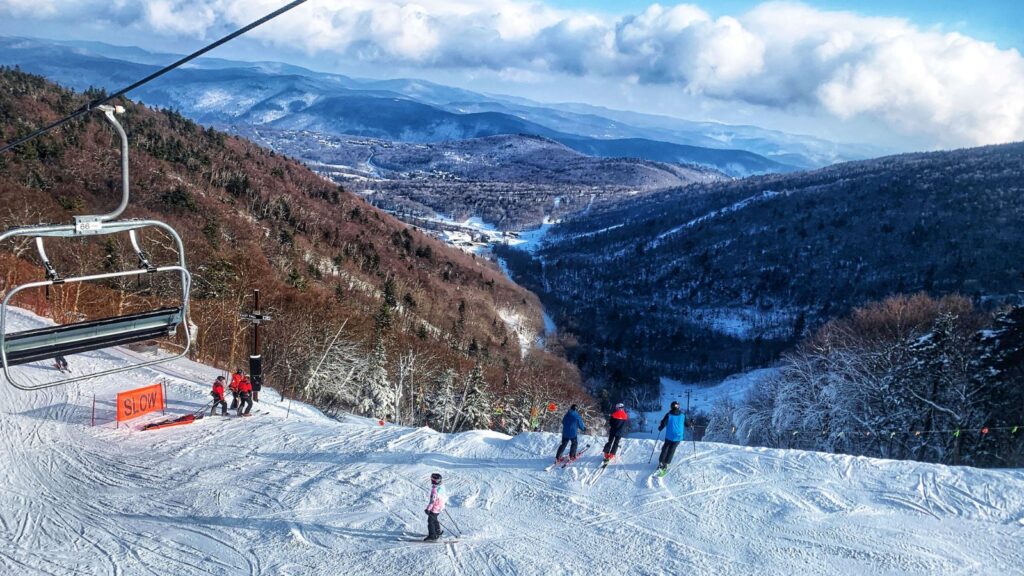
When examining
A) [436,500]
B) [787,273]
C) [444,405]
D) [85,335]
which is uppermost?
[85,335]

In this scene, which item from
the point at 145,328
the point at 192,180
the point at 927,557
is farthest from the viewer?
the point at 192,180

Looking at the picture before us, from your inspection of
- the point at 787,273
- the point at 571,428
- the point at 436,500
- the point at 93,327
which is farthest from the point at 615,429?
the point at 787,273

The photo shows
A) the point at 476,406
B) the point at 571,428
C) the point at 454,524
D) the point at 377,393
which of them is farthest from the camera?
the point at 476,406

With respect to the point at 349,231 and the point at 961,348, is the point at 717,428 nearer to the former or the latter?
the point at 961,348

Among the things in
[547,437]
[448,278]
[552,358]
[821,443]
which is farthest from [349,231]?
[547,437]

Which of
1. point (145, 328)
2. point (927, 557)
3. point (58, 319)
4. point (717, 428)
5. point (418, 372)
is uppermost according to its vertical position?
point (145, 328)

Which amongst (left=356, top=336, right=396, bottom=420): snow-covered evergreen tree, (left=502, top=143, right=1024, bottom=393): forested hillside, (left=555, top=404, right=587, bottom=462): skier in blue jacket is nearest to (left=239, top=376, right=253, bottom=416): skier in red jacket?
(left=555, top=404, right=587, bottom=462): skier in blue jacket

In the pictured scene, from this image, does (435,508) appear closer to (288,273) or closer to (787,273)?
(288,273)

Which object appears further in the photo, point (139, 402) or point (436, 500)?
point (139, 402)

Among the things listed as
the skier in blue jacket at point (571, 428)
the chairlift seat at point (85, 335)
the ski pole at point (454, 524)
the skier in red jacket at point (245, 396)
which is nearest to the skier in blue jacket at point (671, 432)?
the skier in blue jacket at point (571, 428)
